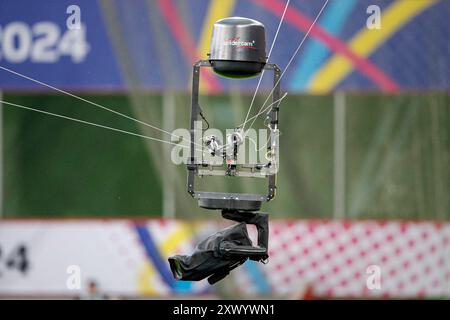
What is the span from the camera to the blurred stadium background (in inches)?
350

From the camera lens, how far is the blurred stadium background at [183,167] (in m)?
8.90

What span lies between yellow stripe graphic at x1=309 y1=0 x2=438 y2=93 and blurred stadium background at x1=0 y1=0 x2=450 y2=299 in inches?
0.4

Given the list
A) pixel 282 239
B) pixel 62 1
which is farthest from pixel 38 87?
pixel 282 239

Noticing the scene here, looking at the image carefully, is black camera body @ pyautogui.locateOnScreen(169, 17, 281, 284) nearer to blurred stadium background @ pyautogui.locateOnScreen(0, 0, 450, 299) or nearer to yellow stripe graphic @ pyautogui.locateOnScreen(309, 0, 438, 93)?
blurred stadium background @ pyautogui.locateOnScreen(0, 0, 450, 299)

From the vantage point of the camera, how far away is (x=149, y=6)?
897cm

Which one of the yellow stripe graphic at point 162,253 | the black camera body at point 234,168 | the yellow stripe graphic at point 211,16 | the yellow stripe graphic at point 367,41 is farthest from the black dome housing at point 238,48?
the yellow stripe graphic at point 162,253

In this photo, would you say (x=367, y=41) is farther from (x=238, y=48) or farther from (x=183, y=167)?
(x=238, y=48)

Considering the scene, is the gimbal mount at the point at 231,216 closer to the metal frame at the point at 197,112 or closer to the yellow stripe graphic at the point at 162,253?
the metal frame at the point at 197,112

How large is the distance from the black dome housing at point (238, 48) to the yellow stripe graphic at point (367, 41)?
275 cm

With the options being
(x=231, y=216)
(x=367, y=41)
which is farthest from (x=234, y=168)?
(x=367, y=41)

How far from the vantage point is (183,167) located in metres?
8.96

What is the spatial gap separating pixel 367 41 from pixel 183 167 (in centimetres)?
159

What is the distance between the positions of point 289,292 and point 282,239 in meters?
0.40

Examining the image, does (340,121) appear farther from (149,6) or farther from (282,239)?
(149,6)
